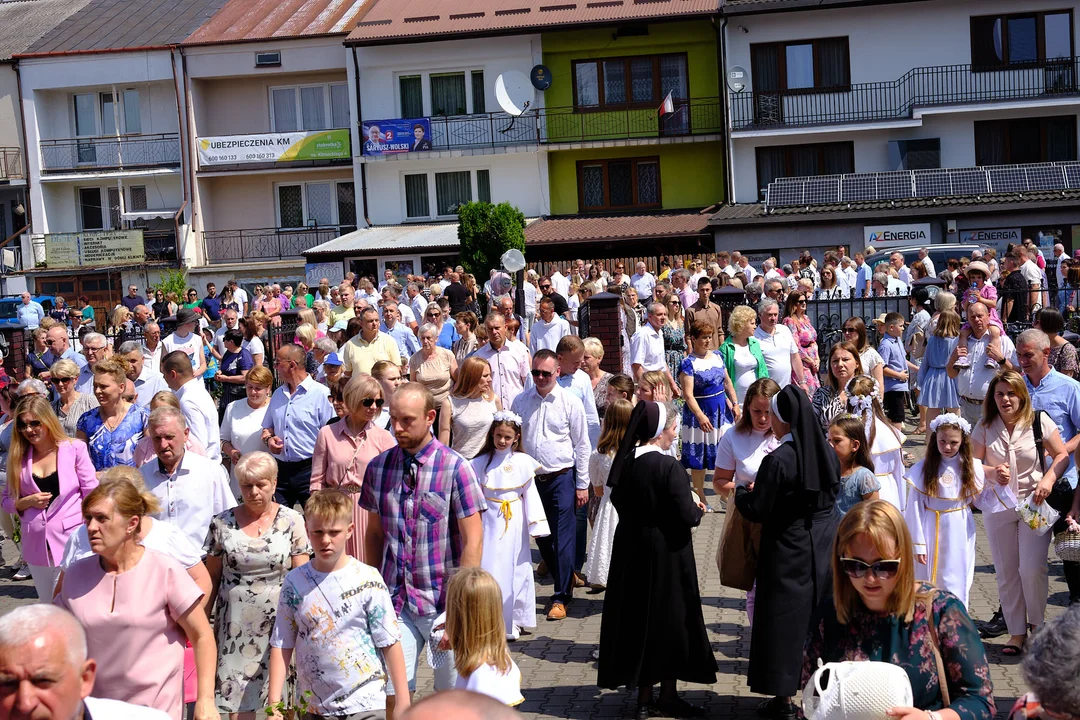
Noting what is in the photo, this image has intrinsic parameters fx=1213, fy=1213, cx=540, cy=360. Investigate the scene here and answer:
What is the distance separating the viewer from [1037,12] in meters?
33.7

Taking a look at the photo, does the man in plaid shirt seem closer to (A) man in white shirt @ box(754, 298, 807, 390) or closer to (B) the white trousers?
(B) the white trousers

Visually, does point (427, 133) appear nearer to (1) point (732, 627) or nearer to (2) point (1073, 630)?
(1) point (732, 627)

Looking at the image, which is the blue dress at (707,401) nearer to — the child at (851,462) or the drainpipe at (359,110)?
the child at (851,462)

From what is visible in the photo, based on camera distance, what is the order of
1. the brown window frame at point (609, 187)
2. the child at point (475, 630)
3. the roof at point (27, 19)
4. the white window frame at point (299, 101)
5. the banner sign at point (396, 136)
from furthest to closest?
1. the roof at point (27, 19)
2. the white window frame at point (299, 101)
3. the brown window frame at point (609, 187)
4. the banner sign at point (396, 136)
5. the child at point (475, 630)

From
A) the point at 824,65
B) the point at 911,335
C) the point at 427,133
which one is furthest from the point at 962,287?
the point at 427,133

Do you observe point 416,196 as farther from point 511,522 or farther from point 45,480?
point 45,480

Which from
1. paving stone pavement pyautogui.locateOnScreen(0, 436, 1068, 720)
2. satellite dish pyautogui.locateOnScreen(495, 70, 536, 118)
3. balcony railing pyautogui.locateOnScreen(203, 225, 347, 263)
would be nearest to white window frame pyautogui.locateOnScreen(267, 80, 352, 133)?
balcony railing pyautogui.locateOnScreen(203, 225, 347, 263)

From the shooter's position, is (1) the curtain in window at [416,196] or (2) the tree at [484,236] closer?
(2) the tree at [484,236]

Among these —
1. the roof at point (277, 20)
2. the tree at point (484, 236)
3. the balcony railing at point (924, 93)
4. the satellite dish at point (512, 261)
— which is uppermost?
the roof at point (277, 20)

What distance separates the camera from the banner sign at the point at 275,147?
127 ft

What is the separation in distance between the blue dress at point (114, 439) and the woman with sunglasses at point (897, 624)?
18.6ft

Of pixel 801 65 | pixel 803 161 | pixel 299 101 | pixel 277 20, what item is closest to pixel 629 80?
pixel 801 65

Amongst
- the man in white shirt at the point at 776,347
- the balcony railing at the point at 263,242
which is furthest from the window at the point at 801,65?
the man in white shirt at the point at 776,347

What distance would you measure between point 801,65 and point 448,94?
1075 cm
